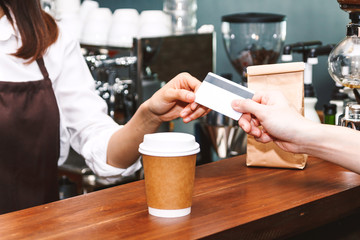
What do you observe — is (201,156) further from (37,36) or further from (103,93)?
(37,36)

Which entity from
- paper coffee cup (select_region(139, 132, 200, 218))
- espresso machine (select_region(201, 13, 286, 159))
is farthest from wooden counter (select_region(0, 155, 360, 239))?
espresso machine (select_region(201, 13, 286, 159))

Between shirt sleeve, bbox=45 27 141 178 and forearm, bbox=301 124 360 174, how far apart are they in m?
0.64

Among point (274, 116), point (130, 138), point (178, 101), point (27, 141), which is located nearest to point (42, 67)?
point (27, 141)

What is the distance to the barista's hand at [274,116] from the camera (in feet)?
3.92

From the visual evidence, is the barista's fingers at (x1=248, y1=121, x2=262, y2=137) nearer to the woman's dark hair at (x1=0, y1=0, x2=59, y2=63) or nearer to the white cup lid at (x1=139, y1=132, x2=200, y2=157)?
the white cup lid at (x1=139, y1=132, x2=200, y2=157)

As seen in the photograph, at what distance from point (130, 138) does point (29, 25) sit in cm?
50

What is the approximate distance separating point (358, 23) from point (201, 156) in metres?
1.56

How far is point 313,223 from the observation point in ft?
3.94

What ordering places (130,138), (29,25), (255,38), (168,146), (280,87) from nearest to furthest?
(168,146) < (280,87) < (130,138) < (29,25) < (255,38)

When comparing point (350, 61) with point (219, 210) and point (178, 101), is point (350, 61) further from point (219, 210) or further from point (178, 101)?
point (219, 210)

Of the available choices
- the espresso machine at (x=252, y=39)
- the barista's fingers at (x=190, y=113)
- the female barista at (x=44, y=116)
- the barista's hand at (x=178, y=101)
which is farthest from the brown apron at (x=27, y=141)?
the espresso machine at (x=252, y=39)

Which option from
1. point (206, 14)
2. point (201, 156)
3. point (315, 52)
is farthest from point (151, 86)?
point (206, 14)

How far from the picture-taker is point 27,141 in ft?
5.24

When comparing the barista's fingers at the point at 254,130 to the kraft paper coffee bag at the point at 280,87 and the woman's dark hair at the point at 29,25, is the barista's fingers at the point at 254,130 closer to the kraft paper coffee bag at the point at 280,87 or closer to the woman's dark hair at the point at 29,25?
the kraft paper coffee bag at the point at 280,87
